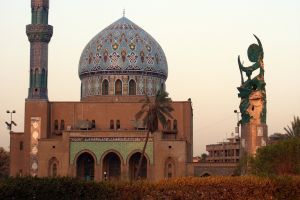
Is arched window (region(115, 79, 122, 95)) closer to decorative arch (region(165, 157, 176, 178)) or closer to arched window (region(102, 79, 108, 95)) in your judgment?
arched window (region(102, 79, 108, 95))

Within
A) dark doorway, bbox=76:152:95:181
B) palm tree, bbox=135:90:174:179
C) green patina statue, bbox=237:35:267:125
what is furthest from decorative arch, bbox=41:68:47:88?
green patina statue, bbox=237:35:267:125

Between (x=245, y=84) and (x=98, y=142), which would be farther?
(x=98, y=142)

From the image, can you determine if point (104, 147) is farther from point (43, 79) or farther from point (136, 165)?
point (43, 79)

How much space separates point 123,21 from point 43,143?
17290 millimetres

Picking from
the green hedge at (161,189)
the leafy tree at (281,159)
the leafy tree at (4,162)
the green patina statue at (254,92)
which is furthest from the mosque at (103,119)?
the green hedge at (161,189)

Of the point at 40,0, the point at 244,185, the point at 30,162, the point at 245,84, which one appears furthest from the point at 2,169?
the point at 244,185

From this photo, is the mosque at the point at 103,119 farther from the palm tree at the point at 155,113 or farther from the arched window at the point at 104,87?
the palm tree at the point at 155,113

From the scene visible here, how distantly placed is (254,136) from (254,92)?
337 centimetres

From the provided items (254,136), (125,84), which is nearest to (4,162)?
(125,84)

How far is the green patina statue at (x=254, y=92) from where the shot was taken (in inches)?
2098

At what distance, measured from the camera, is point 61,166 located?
58188mm

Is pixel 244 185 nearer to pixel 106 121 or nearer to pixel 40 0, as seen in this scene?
pixel 106 121

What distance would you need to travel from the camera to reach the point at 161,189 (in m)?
30.0

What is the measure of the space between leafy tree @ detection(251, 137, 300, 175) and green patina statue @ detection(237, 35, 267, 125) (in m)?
10.6
